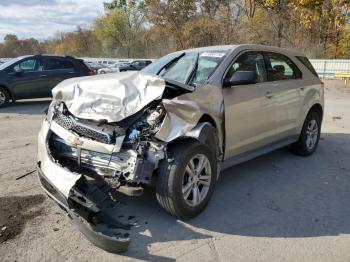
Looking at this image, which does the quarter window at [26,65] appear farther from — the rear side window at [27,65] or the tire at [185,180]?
the tire at [185,180]

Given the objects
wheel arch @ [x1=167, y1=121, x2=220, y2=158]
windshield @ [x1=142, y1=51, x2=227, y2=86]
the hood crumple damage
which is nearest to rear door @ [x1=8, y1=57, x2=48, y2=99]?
windshield @ [x1=142, y1=51, x2=227, y2=86]

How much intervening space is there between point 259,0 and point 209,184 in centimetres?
4107

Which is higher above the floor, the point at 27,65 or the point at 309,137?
the point at 27,65

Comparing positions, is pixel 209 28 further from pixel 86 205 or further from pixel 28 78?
pixel 86 205

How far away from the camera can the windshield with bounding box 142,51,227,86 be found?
4.79 metres

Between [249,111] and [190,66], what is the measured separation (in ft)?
3.15

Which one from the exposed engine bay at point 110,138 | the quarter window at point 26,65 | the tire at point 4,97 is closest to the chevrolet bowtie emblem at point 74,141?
the exposed engine bay at point 110,138

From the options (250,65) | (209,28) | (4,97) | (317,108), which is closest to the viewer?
(250,65)

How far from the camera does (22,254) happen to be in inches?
133

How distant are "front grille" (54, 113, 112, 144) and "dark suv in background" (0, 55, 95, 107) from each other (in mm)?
9366

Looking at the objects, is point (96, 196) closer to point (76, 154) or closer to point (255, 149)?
point (76, 154)

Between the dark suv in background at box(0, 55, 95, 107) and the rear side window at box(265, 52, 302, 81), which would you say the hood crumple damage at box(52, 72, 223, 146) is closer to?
the rear side window at box(265, 52, 302, 81)

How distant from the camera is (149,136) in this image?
3713mm

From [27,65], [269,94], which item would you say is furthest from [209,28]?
[269,94]
